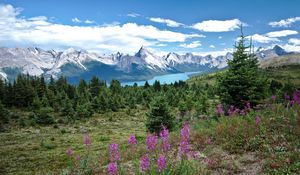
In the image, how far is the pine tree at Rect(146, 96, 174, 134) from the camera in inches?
1033

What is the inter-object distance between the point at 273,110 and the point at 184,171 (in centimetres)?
752

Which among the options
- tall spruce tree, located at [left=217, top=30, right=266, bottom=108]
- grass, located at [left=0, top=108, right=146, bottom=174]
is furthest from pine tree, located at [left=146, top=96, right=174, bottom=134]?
tall spruce tree, located at [left=217, top=30, right=266, bottom=108]

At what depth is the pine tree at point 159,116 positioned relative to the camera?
26.2 m

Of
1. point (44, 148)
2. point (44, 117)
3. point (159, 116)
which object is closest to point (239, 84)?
point (159, 116)

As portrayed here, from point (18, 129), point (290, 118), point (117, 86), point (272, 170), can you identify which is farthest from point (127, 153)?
point (117, 86)

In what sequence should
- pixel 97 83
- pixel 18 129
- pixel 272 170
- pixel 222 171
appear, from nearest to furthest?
pixel 272 170 < pixel 222 171 < pixel 18 129 < pixel 97 83

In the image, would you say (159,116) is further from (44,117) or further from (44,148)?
(44,117)

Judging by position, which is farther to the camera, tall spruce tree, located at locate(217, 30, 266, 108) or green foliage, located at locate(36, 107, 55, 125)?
green foliage, located at locate(36, 107, 55, 125)

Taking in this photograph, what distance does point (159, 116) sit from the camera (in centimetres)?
2622

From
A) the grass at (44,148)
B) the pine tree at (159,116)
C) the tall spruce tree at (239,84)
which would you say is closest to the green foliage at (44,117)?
the grass at (44,148)

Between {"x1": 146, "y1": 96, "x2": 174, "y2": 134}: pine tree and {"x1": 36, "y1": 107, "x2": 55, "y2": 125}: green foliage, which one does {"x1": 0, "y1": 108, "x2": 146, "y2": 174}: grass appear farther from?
{"x1": 146, "y1": 96, "x2": 174, "y2": 134}: pine tree

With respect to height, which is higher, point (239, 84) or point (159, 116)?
point (239, 84)

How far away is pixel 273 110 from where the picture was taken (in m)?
12.0

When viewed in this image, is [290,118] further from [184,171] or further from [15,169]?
[15,169]
